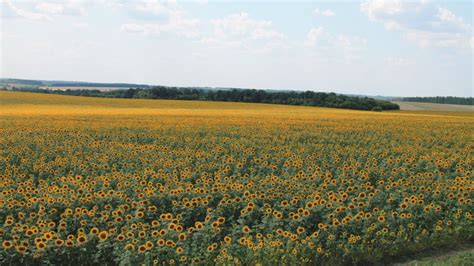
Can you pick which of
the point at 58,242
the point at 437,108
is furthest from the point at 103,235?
the point at 437,108

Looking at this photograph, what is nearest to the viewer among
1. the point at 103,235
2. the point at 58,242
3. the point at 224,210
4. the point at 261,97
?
the point at 58,242

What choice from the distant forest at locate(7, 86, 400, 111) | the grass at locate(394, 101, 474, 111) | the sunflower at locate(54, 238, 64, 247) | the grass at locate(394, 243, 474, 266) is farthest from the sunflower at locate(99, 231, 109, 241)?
the grass at locate(394, 101, 474, 111)

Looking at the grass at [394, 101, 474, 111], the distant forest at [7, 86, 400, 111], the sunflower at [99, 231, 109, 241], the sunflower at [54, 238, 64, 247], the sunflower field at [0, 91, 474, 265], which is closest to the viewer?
the sunflower at [54, 238, 64, 247]

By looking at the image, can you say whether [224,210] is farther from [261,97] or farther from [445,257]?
[261,97]

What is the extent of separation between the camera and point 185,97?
69.8 meters

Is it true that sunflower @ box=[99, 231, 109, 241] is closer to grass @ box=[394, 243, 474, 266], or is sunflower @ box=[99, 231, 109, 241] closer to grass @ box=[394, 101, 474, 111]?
grass @ box=[394, 243, 474, 266]

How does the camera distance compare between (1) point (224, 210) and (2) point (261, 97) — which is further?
(2) point (261, 97)

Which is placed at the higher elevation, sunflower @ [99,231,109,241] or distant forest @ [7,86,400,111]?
distant forest @ [7,86,400,111]

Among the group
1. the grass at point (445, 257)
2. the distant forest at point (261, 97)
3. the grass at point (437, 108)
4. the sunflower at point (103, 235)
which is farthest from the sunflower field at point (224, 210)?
the grass at point (437, 108)

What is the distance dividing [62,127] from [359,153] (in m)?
13.4

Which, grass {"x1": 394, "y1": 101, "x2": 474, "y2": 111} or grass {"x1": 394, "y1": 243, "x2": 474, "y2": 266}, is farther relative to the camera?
grass {"x1": 394, "y1": 101, "x2": 474, "y2": 111}

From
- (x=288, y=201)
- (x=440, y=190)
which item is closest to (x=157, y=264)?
(x=288, y=201)

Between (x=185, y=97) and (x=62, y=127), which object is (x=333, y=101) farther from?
(x=62, y=127)

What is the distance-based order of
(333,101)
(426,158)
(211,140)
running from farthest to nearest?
(333,101) < (211,140) < (426,158)
